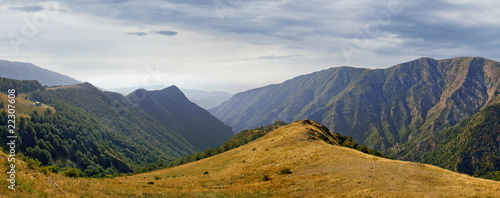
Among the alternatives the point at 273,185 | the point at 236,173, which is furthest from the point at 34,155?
the point at 273,185

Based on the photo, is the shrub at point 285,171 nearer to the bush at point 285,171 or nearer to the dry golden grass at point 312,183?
the bush at point 285,171

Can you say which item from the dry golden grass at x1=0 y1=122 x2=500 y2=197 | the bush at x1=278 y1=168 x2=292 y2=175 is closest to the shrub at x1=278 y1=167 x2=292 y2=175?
the bush at x1=278 y1=168 x2=292 y2=175

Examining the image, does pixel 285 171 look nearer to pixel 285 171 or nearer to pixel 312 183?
pixel 285 171

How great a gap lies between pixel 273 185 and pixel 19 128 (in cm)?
23546

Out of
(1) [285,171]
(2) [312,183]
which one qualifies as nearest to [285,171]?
(1) [285,171]

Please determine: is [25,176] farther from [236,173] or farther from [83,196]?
[236,173]

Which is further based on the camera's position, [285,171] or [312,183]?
[285,171]

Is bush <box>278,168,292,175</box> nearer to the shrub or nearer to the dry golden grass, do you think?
the shrub

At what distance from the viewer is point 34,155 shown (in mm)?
179250

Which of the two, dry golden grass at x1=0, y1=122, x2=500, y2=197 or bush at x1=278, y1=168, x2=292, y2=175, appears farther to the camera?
bush at x1=278, y1=168, x2=292, y2=175

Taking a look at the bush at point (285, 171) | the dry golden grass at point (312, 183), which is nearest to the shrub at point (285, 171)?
the bush at point (285, 171)

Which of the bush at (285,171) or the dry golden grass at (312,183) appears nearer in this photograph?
the dry golden grass at (312,183)

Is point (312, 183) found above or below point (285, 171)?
above

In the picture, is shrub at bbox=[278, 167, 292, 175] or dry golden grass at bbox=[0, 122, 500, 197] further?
shrub at bbox=[278, 167, 292, 175]
